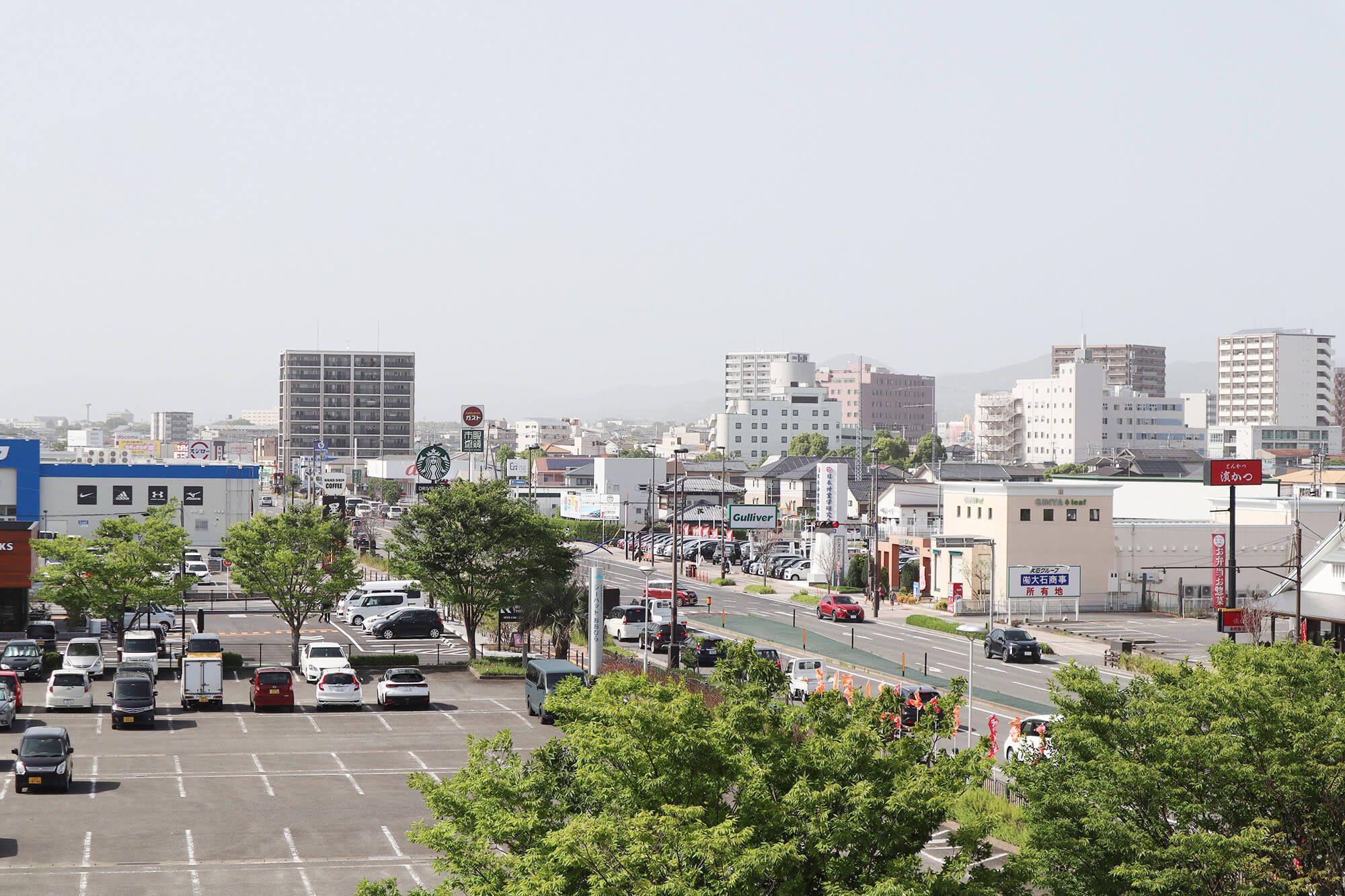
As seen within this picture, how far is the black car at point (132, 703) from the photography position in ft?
124

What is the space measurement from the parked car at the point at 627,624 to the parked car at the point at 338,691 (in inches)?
665

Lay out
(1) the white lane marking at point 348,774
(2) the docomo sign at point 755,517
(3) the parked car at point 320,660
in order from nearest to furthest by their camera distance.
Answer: (1) the white lane marking at point 348,774, (3) the parked car at point 320,660, (2) the docomo sign at point 755,517

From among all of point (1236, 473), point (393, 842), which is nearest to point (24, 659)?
point (393, 842)

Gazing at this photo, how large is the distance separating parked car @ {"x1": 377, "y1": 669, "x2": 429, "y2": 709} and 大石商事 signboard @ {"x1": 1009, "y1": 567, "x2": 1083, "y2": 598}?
31.2m

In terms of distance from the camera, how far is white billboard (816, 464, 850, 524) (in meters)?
98.2

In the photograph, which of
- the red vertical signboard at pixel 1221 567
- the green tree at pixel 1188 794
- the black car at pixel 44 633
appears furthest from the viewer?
the red vertical signboard at pixel 1221 567

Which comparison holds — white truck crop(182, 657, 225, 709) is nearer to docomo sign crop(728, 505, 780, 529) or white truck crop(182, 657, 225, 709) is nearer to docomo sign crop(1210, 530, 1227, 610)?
docomo sign crop(1210, 530, 1227, 610)

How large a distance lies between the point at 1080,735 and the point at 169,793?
19873 mm

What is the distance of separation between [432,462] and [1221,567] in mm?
36517

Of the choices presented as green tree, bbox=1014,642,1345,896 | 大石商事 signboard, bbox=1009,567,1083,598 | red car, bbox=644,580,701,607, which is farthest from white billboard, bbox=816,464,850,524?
green tree, bbox=1014,642,1345,896

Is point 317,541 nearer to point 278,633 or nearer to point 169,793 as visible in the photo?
point 278,633

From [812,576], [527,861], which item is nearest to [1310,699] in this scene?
[527,861]

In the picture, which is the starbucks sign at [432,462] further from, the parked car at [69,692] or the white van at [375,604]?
the parked car at [69,692]

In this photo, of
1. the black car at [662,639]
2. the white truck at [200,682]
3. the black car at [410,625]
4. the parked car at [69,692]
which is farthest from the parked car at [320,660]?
the black car at [662,639]
